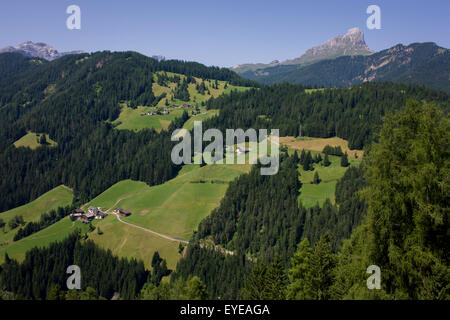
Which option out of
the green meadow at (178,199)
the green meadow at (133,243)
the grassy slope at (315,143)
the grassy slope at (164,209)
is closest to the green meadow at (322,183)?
the grassy slope at (315,143)

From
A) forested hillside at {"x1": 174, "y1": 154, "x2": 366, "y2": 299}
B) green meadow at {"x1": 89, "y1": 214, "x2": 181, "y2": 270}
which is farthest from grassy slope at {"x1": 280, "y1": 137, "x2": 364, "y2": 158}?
green meadow at {"x1": 89, "y1": 214, "x2": 181, "y2": 270}

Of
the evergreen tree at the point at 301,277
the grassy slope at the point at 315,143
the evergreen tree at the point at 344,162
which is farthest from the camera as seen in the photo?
the grassy slope at the point at 315,143

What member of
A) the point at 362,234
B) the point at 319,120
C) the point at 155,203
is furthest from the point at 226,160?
the point at 362,234

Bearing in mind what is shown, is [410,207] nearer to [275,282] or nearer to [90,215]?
[275,282]

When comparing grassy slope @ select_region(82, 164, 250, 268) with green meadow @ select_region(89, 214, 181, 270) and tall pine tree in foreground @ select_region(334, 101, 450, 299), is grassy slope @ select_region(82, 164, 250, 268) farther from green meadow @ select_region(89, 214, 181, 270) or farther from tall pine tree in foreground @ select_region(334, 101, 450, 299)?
tall pine tree in foreground @ select_region(334, 101, 450, 299)

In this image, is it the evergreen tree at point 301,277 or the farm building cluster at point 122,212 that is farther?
the farm building cluster at point 122,212

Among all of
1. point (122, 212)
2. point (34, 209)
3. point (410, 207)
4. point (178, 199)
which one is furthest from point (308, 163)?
point (34, 209)

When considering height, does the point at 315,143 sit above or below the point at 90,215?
above

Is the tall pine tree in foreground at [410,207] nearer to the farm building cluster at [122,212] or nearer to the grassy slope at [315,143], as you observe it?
the farm building cluster at [122,212]

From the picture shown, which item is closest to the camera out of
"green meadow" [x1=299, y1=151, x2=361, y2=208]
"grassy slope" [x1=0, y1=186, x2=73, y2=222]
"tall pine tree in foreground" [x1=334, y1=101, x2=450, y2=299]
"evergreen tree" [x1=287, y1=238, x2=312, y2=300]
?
"tall pine tree in foreground" [x1=334, y1=101, x2=450, y2=299]

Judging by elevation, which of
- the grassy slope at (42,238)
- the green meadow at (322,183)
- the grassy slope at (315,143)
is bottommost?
the grassy slope at (42,238)
